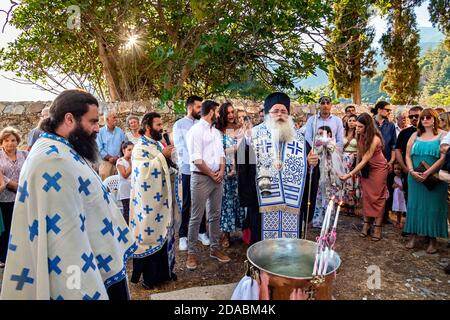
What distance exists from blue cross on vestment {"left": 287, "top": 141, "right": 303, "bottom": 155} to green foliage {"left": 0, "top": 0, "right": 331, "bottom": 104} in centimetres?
153

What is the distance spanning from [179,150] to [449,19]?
18746 mm

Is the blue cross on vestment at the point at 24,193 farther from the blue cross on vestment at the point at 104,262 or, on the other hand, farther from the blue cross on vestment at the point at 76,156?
the blue cross on vestment at the point at 104,262

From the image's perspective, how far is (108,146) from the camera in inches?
230

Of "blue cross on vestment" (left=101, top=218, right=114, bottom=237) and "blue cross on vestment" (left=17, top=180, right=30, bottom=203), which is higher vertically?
"blue cross on vestment" (left=17, top=180, right=30, bottom=203)

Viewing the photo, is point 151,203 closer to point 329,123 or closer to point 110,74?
point 329,123

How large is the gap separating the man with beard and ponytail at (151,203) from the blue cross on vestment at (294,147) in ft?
4.13

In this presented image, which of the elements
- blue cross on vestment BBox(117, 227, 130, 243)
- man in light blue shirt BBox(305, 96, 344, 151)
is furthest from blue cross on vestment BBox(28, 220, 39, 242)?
man in light blue shirt BBox(305, 96, 344, 151)

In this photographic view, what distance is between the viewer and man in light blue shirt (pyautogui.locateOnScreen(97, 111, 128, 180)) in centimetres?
579

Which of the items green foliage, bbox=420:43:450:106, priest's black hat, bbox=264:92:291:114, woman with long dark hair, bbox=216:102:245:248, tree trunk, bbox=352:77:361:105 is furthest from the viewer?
green foliage, bbox=420:43:450:106

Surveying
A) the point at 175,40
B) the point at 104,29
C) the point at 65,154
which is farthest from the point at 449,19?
the point at 65,154

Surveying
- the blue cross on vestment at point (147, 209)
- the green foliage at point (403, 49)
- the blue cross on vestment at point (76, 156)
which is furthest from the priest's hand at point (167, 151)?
the green foliage at point (403, 49)

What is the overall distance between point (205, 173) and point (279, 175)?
3.10ft

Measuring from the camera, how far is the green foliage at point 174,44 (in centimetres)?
486

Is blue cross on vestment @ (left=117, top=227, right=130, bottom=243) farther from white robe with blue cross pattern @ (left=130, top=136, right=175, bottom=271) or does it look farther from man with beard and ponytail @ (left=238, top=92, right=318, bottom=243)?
man with beard and ponytail @ (left=238, top=92, right=318, bottom=243)
